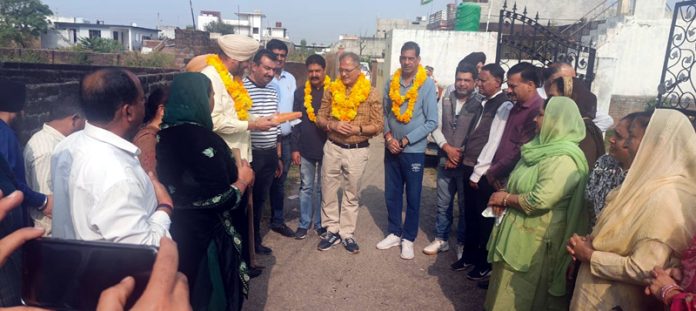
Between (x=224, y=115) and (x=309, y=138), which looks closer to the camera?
(x=224, y=115)

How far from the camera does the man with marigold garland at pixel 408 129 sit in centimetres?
450

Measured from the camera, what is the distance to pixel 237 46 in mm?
3891

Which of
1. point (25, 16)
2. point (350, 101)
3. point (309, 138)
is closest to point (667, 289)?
point (350, 101)

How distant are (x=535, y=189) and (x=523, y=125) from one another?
2.86ft

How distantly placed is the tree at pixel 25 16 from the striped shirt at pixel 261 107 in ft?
133

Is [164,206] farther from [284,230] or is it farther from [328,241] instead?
[284,230]

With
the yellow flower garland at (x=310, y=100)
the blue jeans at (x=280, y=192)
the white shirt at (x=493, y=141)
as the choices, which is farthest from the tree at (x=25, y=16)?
the white shirt at (x=493, y=141)

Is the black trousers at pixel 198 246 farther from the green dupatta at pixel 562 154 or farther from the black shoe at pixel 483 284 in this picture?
the black shoe at pixel 483 284

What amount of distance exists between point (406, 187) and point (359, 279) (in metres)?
1.02

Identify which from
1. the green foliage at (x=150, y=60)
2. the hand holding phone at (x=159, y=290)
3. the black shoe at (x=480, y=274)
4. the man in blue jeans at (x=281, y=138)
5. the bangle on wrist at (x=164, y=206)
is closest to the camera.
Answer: the hand holding phone at (x=159, y=290)

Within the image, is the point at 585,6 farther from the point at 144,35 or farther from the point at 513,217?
the point at 144,35

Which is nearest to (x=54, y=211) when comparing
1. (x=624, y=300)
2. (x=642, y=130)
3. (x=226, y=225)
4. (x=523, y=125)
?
(x=226, y=225)

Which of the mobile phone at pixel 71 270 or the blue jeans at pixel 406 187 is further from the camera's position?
the blue jeans at pixel 406 187

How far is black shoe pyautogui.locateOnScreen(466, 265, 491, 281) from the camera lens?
4.21 meters
